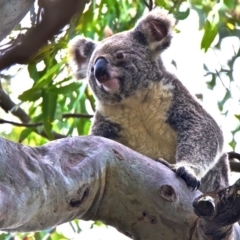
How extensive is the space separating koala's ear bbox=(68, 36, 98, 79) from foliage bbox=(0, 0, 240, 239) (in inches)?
2.0

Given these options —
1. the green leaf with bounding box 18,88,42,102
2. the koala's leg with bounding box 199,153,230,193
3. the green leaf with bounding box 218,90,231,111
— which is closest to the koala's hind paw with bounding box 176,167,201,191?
the koala's leg with bounding box 199,153,230,193

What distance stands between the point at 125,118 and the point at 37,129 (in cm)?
65

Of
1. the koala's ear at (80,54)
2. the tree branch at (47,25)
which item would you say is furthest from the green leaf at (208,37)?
the tree branch at (47,25)

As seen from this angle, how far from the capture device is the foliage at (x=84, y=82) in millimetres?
2807

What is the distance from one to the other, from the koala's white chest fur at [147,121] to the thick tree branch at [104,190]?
73 centimetres

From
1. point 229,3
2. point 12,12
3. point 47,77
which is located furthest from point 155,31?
point 12,12

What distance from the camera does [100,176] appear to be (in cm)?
152

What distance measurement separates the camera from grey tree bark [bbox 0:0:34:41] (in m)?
0.60

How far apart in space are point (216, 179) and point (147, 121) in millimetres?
469

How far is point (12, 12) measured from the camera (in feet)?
2.04

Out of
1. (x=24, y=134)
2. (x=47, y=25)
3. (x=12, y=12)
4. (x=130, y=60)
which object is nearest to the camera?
(x=47, y=25)

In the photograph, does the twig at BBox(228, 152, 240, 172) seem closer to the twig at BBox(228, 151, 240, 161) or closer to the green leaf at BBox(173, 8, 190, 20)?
the twig at BBox(228, 151, 240, 161)

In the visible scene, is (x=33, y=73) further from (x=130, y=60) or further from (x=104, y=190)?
(x=104, y=190)

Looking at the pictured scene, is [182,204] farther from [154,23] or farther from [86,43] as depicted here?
[86,43]
